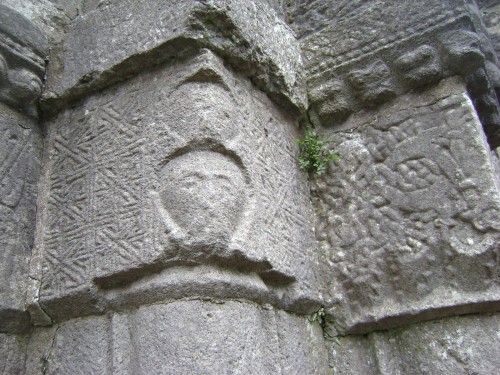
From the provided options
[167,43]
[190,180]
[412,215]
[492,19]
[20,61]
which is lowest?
[412,215]

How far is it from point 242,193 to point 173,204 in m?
0.24

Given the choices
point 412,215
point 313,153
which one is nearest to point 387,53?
point 313,153

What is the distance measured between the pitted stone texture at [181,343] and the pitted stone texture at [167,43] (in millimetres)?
902

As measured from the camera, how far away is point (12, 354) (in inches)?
62.1

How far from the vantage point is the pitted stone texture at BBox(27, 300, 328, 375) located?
133cm

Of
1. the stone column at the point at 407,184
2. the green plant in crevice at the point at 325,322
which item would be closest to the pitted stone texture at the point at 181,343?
the green plant in crevice at the point at 325,322

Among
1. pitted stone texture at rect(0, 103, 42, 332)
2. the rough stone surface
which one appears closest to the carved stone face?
pitted stone texture at rect(0, 103, 42, 332)

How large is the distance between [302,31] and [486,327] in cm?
149

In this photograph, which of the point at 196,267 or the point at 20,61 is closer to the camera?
the point at 196,267

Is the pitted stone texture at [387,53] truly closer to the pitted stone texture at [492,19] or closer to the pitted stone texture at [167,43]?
the pitted stone texture at [167,43]

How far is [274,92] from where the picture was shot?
1991mm

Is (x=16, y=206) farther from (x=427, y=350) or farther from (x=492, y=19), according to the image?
(x=492, y=19)

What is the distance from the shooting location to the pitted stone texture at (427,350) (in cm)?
152

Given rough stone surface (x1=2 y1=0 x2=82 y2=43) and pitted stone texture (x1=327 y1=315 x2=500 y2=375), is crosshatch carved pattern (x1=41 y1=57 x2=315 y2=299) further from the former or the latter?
rough stone surface (x1=2 y1=0 x2=82 y2=43)
